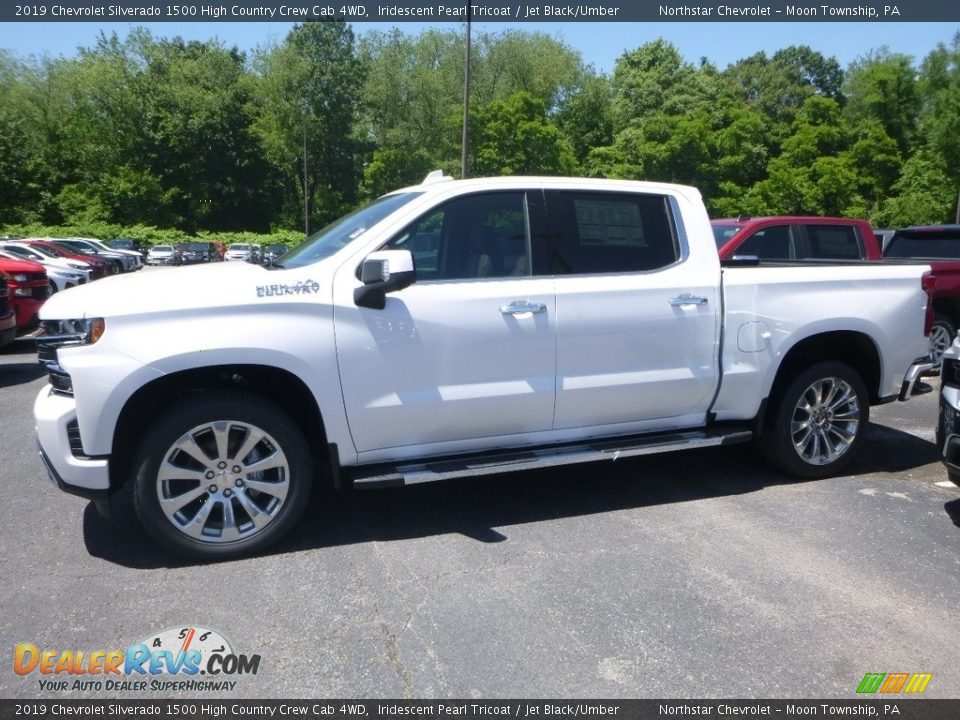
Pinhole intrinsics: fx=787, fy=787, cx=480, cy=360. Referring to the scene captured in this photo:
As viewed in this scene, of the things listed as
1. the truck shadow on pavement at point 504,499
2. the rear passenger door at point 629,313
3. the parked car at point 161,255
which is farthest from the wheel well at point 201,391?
the parked car at point 161,255

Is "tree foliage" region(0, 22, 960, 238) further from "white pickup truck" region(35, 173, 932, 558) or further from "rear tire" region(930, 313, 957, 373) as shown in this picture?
"white pickup truck" region(35, 173, 932, 558)

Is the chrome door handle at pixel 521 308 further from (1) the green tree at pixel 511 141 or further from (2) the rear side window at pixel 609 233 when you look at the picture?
(1) the green tree at pixel 511 141

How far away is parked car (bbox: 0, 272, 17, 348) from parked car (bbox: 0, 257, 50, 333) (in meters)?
1.10

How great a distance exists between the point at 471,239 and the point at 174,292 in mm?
1648

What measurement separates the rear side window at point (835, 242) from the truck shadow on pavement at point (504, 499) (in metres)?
4.13

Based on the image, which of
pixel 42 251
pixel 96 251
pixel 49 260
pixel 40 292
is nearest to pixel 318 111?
pixel 96 251

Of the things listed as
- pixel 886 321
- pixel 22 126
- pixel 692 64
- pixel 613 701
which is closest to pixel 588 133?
pixel 692 64

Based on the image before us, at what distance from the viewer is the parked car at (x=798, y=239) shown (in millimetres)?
9570

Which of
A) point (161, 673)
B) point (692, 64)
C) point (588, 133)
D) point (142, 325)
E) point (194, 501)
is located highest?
Result: point (692, 64)

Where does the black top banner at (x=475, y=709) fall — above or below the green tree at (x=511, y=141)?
below

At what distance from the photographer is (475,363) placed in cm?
441

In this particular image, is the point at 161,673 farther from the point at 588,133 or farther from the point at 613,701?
the point at 588,133

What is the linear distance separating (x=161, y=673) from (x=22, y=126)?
61.0 metres

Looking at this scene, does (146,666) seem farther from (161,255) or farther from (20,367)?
(161,255)
